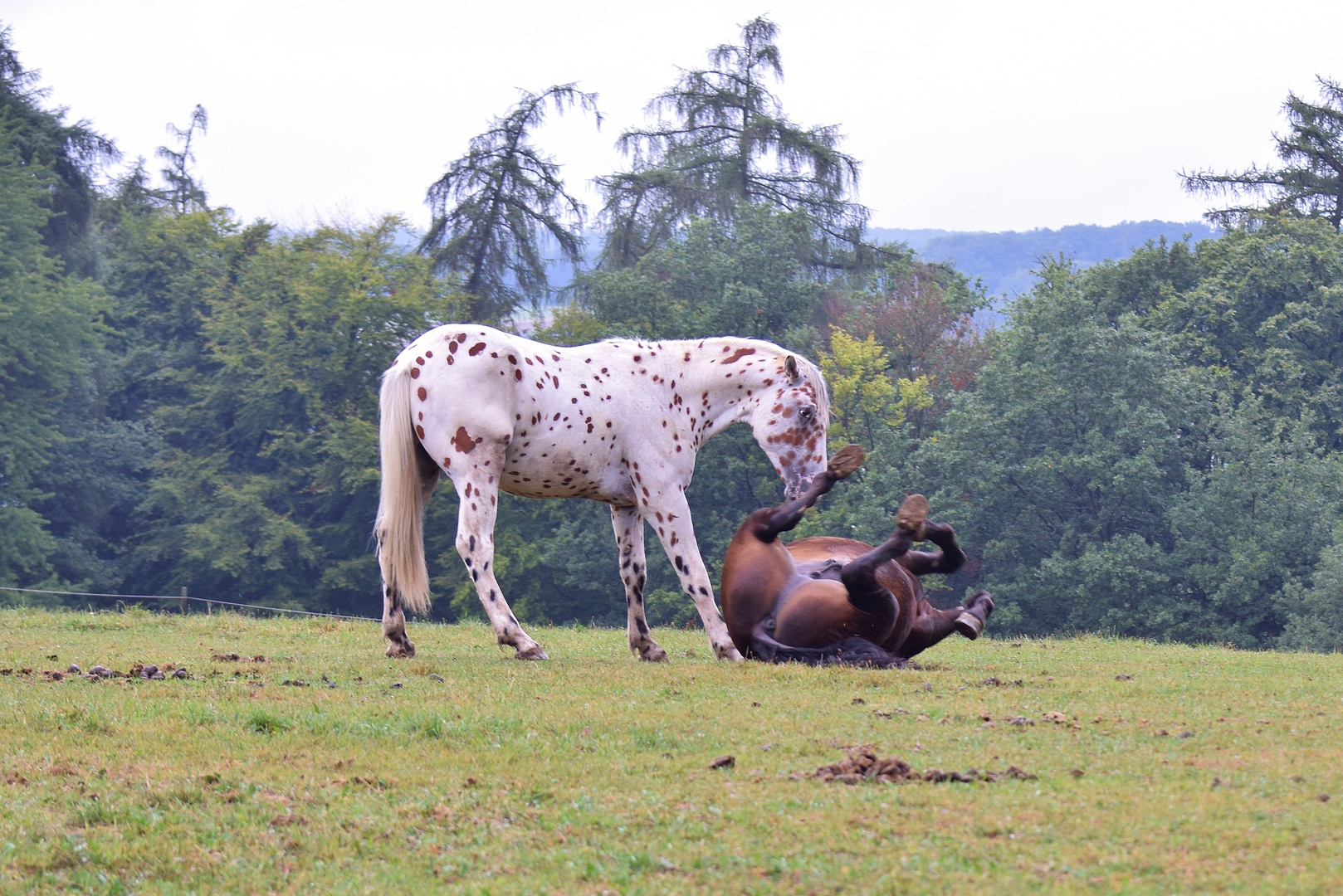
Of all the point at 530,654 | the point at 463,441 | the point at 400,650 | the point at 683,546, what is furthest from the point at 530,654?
the point at 463,441

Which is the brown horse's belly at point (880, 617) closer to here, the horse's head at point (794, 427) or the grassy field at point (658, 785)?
the grassy field at point (658, 785)

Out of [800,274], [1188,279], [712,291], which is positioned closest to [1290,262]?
[1188,279]

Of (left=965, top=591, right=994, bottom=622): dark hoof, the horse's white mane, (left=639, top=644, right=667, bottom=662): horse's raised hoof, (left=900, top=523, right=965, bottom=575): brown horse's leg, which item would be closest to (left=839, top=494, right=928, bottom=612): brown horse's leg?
(left=900, top=523, right=965, bottom=575): brown horse's leg

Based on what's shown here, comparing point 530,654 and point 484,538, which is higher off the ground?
point 484,538

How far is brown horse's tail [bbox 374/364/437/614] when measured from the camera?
9.27 meters

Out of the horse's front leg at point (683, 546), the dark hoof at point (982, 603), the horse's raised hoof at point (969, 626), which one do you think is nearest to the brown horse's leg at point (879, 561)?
the horse's raised hoof at point (969, 626)

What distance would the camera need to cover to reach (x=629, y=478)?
977 centimetres

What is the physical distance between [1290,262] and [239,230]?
4083 cm

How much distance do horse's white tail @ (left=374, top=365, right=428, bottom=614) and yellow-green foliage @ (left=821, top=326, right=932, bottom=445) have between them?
3331cm

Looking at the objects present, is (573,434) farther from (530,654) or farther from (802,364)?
(802,364)

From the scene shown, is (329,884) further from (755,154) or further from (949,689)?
(755,154)

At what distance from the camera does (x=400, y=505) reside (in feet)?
30.6

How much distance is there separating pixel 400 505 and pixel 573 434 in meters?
1.38

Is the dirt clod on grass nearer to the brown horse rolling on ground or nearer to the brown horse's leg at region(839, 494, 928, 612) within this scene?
the brown horse's leg at region(839, 494, 928, 612)
